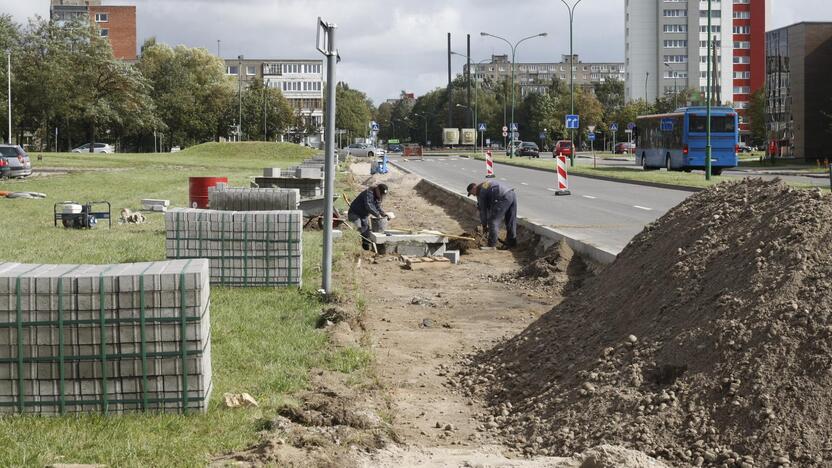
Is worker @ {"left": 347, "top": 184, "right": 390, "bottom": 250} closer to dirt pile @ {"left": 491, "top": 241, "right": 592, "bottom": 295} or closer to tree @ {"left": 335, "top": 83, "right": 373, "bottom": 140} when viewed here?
dirt pile @ {"left": 491, "top": 241, "right": 592, "bottom": 295}

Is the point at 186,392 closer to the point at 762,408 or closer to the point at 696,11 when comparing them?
the point at 762,408

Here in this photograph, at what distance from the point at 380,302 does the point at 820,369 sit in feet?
23.8

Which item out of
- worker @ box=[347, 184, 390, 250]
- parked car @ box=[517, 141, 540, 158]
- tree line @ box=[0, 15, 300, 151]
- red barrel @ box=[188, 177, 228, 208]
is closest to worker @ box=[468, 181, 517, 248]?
worker @ box=[347, 184, 390, 250]

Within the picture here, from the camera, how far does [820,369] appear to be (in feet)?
19.4

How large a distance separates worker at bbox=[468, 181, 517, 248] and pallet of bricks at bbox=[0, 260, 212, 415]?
1190cm

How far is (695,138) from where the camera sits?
45094 millimetres

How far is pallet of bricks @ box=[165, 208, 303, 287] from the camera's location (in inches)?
467

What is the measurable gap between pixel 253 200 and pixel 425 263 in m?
2.89

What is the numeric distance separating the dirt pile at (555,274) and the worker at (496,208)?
309 cm

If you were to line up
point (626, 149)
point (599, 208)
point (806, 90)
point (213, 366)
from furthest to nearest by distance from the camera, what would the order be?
point (626, 149) < point (806, 90) < point (599, 208) < point (213, 366)

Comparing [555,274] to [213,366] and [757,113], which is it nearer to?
[213,366]

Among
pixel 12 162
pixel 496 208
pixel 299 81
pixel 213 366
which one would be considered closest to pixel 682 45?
pixel 299 81

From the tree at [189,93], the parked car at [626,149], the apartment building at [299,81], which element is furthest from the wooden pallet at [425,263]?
the apartment building at [299,81]

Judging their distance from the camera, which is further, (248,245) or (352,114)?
(352,114)
